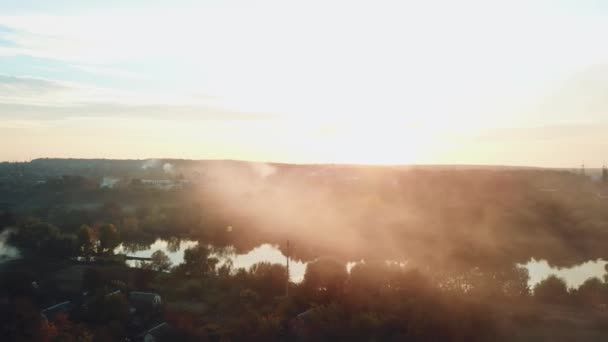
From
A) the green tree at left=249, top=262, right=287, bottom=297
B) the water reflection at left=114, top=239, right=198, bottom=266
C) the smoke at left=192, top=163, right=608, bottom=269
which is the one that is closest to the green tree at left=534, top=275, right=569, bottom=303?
the smoke at left=192, top=163, right=608, bottom=269

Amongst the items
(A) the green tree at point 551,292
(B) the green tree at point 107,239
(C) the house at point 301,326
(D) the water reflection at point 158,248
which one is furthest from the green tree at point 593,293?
(B) the green tree at point 107,239

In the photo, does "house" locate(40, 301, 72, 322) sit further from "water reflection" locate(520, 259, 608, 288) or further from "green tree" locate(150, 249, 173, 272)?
"water reflection" locate(520, 259, 608, 288)

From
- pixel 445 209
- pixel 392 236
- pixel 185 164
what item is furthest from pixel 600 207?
pixel 185 164

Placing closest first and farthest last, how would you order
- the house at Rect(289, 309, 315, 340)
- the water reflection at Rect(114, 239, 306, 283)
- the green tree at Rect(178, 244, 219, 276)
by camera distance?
1. the house at Rect(289, 309, 315, 340)
2. the green tree at Rect(178, 244, 219, 276)
3. the water reflection at Rect(114, 239, 306, 283)

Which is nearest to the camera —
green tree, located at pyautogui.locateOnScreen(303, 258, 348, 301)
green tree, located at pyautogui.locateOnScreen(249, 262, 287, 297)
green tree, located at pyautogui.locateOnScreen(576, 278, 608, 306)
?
green tree, located at pyautogui.locateOnScreen(303, 258, 348, 301)

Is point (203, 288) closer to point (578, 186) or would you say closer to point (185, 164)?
point (578, 186)

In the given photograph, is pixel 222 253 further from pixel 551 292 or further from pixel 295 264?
pixel 551 292

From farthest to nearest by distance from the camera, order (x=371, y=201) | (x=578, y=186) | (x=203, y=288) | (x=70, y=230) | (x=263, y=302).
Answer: (x=578, y=186)
(x=371, y=201)
(x=70, y=230)
(x=203, y=288)
(x=263, y=302)
